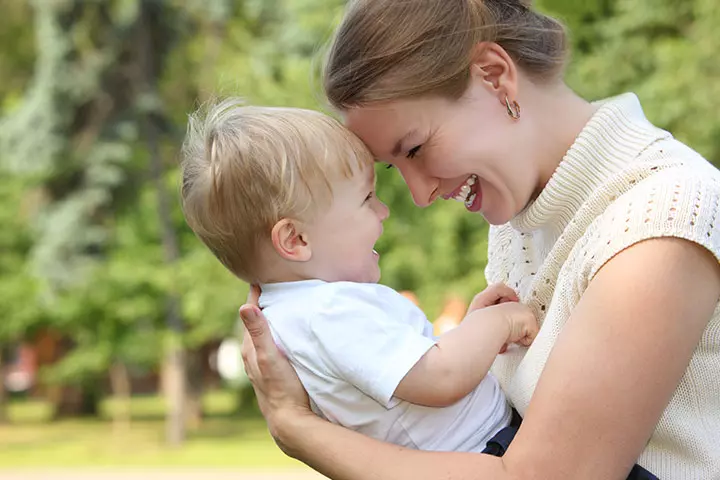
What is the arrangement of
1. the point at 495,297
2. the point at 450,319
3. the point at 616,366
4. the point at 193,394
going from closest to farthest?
the point at 616,366
the point at 495,297
the point at 450,319
the point at 193,394

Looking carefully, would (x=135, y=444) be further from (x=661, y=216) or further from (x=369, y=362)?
(x=661, y=216)

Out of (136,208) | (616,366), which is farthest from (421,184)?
(136,208)

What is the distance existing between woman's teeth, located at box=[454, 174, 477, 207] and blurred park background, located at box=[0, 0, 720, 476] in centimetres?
1386

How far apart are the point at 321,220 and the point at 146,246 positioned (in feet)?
64.0

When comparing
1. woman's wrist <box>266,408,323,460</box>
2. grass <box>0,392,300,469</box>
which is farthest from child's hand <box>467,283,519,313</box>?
grass <box>0,392,300,469</box>

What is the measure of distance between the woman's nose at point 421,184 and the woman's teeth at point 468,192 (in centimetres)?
5

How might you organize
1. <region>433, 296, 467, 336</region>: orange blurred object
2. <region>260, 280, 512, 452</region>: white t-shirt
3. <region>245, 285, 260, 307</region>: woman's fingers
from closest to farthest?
1. <region>260, 280, 512, 452</region>: white t-shirt
2. <region>245, 285, 260, 307</region>: woman's fingers
3. <region>433, 296, 467, 336</region>: orange blurred object

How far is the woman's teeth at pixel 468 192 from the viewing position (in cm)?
213

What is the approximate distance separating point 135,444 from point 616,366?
20.7 meters

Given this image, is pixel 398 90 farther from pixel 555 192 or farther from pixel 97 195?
pixel 97 195

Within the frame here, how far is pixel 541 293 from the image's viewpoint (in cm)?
214

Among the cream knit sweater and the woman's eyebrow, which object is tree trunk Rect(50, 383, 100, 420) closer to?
the woman's eyebrow

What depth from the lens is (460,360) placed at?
197cm

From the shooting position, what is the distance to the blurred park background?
669 inches
